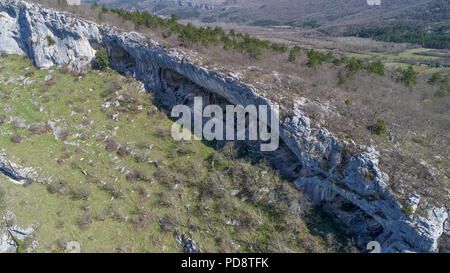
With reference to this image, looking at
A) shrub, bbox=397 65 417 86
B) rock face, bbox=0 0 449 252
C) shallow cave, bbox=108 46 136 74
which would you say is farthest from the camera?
shallow cave, bbox=108 46 136 74

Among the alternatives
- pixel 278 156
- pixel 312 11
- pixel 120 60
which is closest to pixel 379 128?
pixel 278 156

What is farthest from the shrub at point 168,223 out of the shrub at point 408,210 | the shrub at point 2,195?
the shrub at point 408,210

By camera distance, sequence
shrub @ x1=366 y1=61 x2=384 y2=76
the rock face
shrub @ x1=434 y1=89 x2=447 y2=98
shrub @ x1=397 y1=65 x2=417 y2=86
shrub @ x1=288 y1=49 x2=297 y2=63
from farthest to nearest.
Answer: shrub @ x1=288 y1=49 x2=297 y2=63 → shrub @ x1=366 y1=61 x2=384 y2=76 → shrub @ x1=397 y1=65 x2=417 y2=86 → shrub @ x1=434 y1=89 x2=447 y2=98 → the rock face

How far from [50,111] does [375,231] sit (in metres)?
26.8

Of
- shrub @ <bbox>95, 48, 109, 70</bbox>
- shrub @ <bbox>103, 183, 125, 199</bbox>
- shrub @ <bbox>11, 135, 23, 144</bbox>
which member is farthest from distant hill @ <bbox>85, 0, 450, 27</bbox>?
shrub @ <bbox>11, 135, 23, 144</bbox>

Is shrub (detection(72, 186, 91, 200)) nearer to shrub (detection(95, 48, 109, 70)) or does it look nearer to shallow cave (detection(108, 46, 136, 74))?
shallow cave (detection(108, 46, 136, 74))

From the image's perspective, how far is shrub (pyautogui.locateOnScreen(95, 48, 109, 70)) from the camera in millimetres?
24223

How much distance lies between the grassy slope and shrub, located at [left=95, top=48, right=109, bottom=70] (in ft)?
13.1

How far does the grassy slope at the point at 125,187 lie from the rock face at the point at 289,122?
6.36ft

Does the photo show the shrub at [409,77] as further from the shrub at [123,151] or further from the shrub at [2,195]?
the shrub at [2,195]

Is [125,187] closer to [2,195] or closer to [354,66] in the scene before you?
[2,195]

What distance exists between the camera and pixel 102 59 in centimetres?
2427

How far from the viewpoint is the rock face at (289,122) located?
33.4ft

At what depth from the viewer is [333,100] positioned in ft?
51.8
